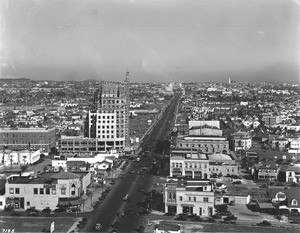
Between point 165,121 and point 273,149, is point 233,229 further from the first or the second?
point 165,121

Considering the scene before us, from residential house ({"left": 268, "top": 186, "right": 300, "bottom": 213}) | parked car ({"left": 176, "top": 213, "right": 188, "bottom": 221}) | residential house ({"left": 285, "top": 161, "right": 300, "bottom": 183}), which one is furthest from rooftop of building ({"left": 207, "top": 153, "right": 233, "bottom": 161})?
parked car ({"left": 176, "top": 213, "right": 188, "bottom": 221})

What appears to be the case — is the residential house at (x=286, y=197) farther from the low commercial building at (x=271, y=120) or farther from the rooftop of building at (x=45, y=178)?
the low commercial building at (x=271, y=120)

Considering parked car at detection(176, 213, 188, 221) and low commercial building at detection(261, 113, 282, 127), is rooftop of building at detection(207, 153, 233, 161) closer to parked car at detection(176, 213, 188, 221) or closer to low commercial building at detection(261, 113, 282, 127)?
parked car at detection(176, 213, 188, 221)

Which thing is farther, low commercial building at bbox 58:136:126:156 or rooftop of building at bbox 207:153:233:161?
low commercial building at bbox 58:136:126:156

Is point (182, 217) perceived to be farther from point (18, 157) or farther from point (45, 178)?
point (18, 157)

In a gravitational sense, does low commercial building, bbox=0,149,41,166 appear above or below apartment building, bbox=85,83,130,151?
below

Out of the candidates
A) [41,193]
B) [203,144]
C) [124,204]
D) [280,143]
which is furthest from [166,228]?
[280,143]

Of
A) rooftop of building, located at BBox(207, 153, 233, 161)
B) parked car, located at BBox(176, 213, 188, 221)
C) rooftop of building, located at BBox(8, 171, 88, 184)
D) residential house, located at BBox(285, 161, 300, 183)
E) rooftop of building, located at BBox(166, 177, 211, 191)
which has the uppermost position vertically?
rooftop of building, located at BBox(207, 153, 233, 161)

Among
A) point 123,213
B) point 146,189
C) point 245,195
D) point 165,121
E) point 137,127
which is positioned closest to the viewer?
point 123,213

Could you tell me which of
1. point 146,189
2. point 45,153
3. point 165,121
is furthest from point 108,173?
point 165,121
